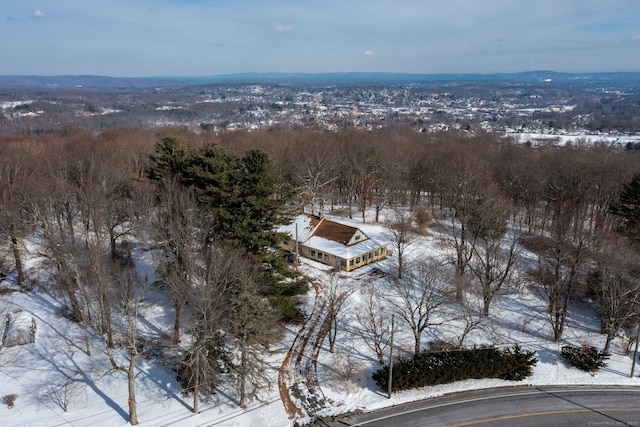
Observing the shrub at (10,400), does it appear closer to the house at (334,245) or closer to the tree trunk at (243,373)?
the tree trunk at (243,373)

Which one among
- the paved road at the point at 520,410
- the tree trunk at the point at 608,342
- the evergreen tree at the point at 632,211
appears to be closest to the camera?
the paved road at the point at 520,410

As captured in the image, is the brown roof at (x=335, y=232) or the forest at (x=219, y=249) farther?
the brown roof at (x=335, y=232)

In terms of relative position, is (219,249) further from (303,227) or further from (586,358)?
(586,358)

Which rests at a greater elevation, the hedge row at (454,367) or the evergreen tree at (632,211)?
the evergreen tree at (632,211)

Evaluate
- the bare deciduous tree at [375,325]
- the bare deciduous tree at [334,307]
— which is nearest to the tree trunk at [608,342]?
the bare deciduous tree at [375,325]

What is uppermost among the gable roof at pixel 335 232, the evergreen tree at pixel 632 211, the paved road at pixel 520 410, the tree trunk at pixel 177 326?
the evergreen tree at pixel 632 211

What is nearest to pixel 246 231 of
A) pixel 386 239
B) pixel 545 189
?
pixel 386 239

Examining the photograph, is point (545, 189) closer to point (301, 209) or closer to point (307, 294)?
point (301, 209)

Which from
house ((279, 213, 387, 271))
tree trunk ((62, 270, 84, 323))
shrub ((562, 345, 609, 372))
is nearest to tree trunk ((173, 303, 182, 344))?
tree trunk ((62, 270, 84, 323))
